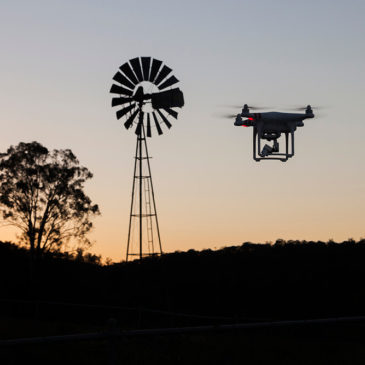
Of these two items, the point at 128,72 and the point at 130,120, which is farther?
the point at 128,72

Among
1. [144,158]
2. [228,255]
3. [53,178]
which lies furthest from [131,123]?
[53,178]

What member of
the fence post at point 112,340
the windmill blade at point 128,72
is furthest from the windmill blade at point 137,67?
the fence post at point 112,340

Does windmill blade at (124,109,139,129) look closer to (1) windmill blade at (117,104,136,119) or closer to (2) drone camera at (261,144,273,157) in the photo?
(1) windmill blade at (117,104,136,119)

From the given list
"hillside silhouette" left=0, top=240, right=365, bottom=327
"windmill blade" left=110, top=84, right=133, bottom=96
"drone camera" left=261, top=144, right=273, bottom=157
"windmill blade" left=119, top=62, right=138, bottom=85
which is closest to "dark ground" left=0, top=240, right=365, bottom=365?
"hillside silhouette" left=0, top=240, right=365, bottom=327

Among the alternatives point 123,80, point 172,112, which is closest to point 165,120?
point 172,112

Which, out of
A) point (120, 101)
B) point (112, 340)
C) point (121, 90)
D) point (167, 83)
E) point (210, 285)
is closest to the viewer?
point (112, 340)

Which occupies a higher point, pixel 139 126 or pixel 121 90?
pixel 121 90

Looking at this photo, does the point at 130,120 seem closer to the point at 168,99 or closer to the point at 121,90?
the point at 121,90

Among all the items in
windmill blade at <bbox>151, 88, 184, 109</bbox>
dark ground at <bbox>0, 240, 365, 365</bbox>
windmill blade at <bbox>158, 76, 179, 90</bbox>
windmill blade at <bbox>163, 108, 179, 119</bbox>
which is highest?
windmill blade at <bbox>158, 76, 179, 90</bbox>
